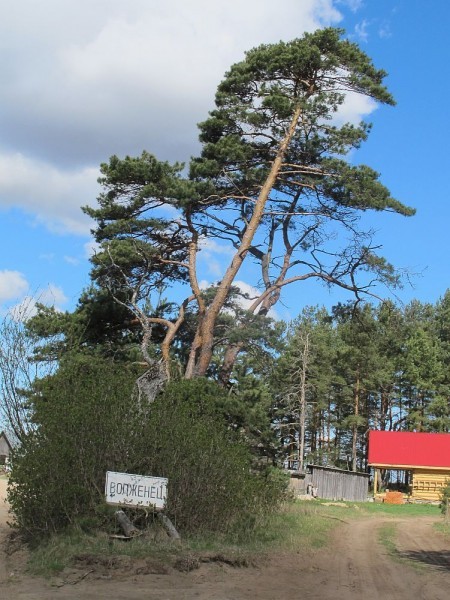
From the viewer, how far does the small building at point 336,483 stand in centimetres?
4138

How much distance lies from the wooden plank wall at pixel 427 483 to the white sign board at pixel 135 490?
37661mm

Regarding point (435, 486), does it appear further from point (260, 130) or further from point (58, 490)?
point (58, 490)

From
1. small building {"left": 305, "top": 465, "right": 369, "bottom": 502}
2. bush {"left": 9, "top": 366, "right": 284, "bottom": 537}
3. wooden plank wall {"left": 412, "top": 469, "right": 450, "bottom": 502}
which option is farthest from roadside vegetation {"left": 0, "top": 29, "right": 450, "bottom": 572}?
wooden plank wall {"left": 412, "top": 469, "right": 450, "bottom": 502}

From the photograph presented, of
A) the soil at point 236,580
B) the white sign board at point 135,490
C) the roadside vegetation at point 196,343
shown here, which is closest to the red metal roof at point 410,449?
the roadside vegetation at point 196,343

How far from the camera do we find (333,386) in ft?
193

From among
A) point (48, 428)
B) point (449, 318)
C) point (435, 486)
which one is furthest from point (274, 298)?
point (449, 318)

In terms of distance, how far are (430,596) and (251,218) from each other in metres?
15.9

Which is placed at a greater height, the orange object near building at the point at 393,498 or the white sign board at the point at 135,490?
the white sign board at the point at 135,490

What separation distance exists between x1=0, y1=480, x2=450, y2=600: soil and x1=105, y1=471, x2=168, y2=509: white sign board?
1138 mm

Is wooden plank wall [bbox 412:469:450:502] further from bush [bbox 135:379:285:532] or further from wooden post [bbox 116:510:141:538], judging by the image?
wooden post [bbox 116:510:141:538]

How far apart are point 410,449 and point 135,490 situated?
39384 millimetres

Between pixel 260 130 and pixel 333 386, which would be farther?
pixel 333 386

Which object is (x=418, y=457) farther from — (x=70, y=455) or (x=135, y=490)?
(x=135, y=490)

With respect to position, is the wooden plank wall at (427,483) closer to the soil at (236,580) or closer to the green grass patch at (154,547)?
the green grass patch at (154,547)
